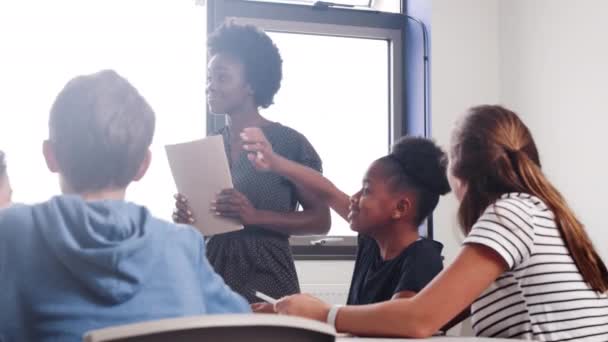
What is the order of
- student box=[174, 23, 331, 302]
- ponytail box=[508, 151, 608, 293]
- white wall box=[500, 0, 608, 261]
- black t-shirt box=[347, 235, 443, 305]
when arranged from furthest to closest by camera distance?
white wall box=[500, 0, 608, 261], student box=[174, 23, 331, 302], black t-shirt box=[347, 235, 443, 305], ponytail box=[508, 151, 608, 293]

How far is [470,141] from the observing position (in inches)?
61.3

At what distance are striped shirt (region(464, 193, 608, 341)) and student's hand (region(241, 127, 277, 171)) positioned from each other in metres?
0.71

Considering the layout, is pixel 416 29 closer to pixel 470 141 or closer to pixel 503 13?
pixel 503 13

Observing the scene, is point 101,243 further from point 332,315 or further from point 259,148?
point 259,148

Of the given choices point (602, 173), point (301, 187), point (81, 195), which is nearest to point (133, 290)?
point (81, 195)

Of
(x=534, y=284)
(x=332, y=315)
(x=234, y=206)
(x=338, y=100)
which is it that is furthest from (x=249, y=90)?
(x=338, y=100)

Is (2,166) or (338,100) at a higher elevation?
(338,100)

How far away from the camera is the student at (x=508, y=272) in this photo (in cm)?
137

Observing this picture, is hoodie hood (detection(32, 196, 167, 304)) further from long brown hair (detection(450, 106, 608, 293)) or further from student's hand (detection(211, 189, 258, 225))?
student's hand (detection(211, 189, 258, 225))

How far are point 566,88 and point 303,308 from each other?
2.06 metres

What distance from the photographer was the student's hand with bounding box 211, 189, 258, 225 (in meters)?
2.01

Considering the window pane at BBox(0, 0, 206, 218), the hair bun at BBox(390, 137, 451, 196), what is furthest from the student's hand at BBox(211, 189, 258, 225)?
the window pane at BBox(0, 0, 206, 218)

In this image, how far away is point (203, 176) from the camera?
203 centimetres

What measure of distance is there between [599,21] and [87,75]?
7.15ft
